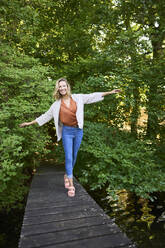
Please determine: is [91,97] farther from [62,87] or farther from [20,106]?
[20,106]

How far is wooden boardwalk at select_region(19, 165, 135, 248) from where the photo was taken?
2.15 meters

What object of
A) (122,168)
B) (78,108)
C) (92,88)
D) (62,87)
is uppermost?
(92,88)

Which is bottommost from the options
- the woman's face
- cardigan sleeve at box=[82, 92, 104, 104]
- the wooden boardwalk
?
the wooden boardwalk

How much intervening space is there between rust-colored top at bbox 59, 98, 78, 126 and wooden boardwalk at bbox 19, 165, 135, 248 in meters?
1.27

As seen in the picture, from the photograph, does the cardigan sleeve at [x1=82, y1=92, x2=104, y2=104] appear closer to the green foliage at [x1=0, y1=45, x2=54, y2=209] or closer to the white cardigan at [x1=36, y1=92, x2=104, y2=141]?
the white cardigan at [x1=36, y1=92, x2=104, y2=141]

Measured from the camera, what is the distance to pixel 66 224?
2.50 metres

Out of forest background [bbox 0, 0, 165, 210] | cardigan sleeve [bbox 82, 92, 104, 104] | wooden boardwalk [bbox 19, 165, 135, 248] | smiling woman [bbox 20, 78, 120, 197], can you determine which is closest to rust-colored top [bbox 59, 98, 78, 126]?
smiling woman [bbox 20, 78, 120, 197]

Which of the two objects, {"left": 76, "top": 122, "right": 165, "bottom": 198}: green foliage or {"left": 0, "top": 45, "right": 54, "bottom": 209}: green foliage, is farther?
{"left": 76, "top": 122, "right": 165, "bottom": 198}: green foliage

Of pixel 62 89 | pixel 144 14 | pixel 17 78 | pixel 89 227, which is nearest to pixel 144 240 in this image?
pixel 89 227

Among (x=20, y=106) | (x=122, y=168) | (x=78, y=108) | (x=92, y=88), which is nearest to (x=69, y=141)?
(x=78, y=108)

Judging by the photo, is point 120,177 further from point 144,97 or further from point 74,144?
point 144,97

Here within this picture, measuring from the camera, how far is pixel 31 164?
556 cm

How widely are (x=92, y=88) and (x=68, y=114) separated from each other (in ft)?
9.10

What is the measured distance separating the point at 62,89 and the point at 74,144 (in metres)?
1.01
